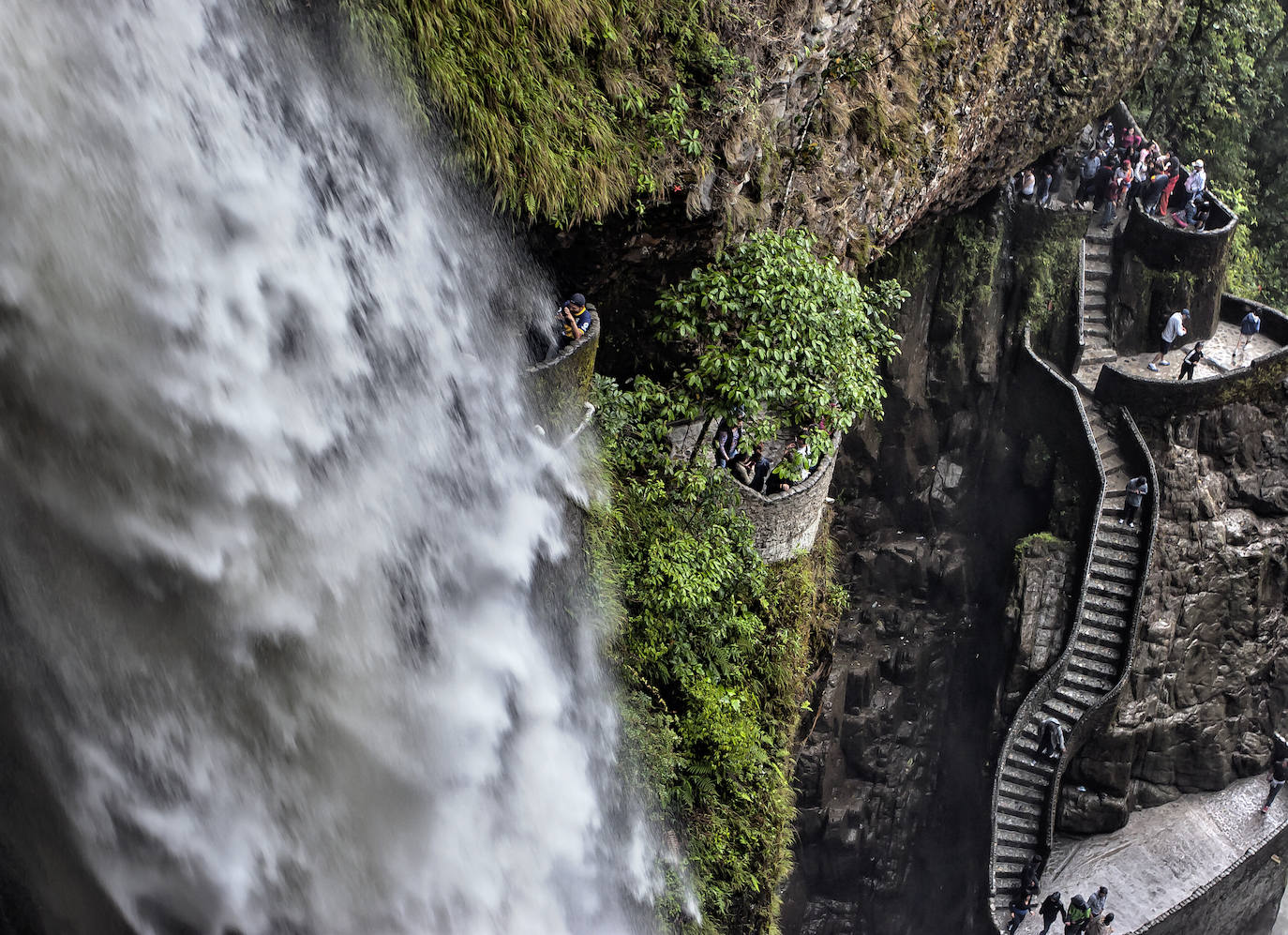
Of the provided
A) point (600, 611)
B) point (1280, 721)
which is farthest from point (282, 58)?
point (1280, 721)

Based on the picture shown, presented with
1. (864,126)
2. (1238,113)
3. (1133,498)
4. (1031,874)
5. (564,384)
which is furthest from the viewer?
(1238,113)

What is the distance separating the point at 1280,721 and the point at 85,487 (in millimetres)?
23208

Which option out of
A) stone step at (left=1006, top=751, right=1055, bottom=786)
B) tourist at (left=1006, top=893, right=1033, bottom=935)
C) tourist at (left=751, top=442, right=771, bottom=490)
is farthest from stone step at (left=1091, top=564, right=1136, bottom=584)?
tourist at (left=751, top=442, right=771, bottom=490)

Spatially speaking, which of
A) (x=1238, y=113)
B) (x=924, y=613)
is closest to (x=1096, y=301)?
(x=924, y=613)

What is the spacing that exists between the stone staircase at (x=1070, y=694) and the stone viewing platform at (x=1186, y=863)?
1.17m

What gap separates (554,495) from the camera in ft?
30.5

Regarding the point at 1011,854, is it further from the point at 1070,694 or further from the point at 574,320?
the point at 574,320

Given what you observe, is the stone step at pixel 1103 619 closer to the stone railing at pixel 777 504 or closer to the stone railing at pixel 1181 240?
the stone railing at pixel 1181 240

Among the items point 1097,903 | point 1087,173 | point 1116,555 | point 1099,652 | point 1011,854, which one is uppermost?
point 1087,173

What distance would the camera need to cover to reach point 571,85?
8.96 m

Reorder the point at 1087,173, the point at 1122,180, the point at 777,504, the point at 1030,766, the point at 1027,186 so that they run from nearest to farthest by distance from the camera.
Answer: the point at 777,504, the point at 1030,766, the point at 1027,186, the point at 1122,180, the point at 1087,173

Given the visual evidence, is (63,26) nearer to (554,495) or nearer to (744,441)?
(554,495)

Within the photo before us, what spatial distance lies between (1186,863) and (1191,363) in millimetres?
9485

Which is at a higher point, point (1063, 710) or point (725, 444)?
point (725, 444)
